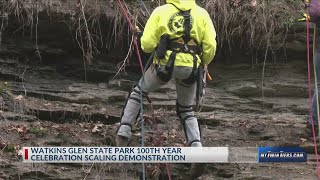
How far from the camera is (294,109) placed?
9.27 meters

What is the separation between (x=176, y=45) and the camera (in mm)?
6707

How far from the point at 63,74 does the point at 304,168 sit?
13.4 feet

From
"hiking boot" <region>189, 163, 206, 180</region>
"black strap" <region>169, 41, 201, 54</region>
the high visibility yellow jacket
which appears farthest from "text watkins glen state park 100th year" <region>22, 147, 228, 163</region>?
"black strap" <region>169, 41, 201, 54</region>

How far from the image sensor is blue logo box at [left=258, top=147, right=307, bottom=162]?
6.81 m

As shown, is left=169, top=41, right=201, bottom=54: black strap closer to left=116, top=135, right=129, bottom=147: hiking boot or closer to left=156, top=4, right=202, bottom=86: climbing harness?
left=156, top=4, right=202, bottom=86: climbing harness

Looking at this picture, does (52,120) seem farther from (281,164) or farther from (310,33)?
(310,33)

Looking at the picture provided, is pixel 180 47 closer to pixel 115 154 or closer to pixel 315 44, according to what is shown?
pixel 115 154

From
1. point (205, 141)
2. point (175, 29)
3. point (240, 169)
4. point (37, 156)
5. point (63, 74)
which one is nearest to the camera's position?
point (37, 156)

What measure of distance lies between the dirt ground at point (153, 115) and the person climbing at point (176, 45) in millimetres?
735

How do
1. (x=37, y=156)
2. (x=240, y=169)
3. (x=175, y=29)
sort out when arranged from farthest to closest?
(x=240, y=169)
(x=175, y=29)
(x=37, y=156)

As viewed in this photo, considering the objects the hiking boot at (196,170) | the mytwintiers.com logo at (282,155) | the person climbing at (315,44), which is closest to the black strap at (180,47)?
the hiking boot at (196,170)

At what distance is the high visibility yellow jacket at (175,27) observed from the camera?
21.9ft

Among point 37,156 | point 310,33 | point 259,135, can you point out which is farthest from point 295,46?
point 37,156

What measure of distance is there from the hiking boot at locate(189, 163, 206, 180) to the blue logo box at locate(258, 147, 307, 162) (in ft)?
2.39
